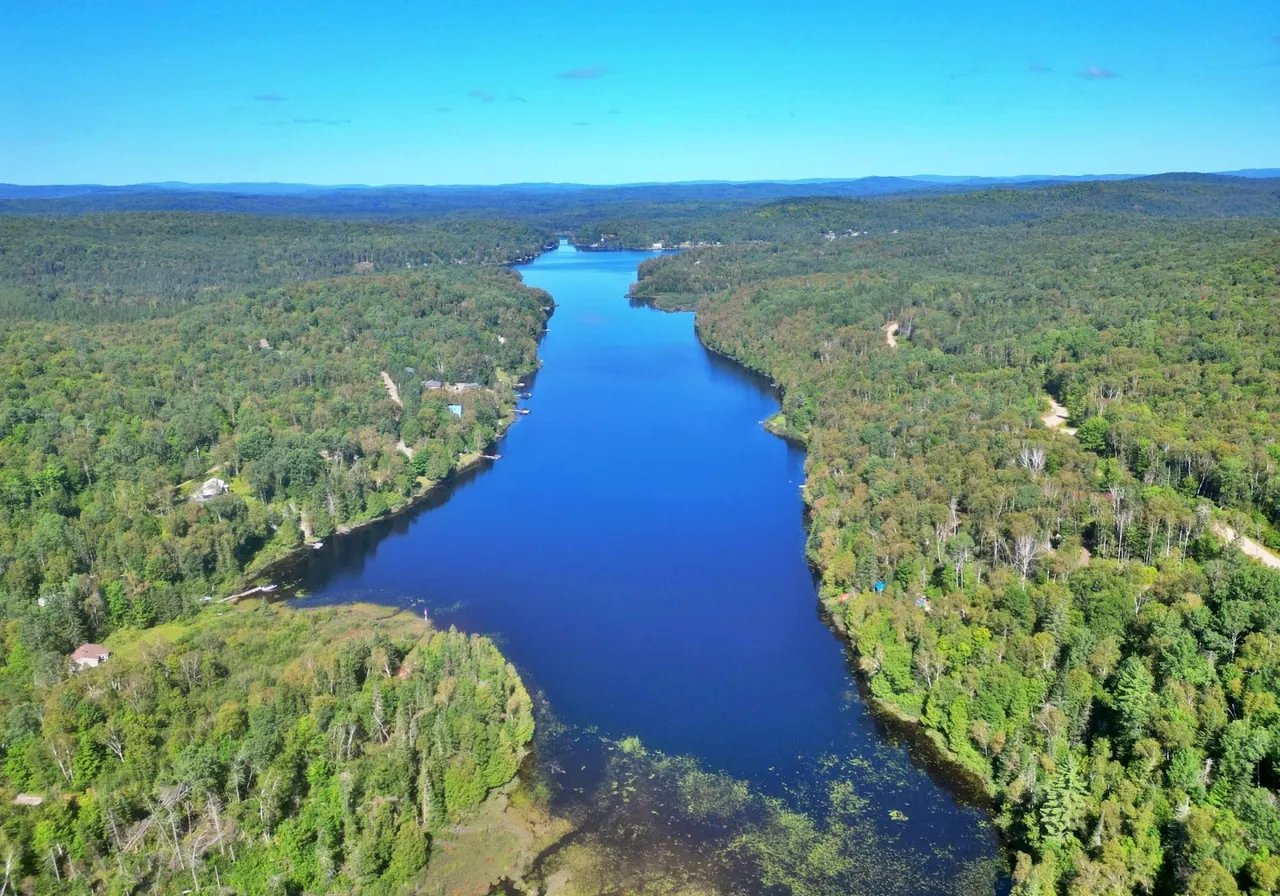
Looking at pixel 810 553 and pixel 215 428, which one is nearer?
pixel 810 553

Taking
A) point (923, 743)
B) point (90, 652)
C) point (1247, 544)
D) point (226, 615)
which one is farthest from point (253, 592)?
point (1247, 544)

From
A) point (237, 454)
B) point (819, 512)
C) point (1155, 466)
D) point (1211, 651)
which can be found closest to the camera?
point (1211, 651)

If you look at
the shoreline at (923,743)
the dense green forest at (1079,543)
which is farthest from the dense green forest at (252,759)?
the dense green forest at (1079,543)

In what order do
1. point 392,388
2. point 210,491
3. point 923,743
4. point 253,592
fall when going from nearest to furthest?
point 923,743 < point 253,592 < point 210,491 < point 392,388

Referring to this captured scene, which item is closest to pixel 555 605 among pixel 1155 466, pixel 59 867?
pixel 59 867

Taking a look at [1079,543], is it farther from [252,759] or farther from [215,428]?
[215,428]

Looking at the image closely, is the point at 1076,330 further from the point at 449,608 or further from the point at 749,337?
the point at 449,608
